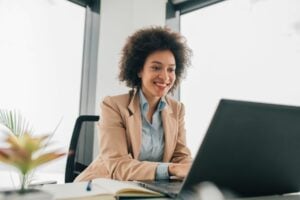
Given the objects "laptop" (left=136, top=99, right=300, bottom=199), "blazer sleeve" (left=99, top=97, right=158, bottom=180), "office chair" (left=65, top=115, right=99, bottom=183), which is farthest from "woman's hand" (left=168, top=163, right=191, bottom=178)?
"office chair" (left=65, top=115, right=99, bottom=183)

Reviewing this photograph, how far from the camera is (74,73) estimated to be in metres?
2.57

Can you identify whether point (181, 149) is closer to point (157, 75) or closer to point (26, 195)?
point (157, 75)

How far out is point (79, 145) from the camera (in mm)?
1653

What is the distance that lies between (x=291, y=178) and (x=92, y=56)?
2150mm

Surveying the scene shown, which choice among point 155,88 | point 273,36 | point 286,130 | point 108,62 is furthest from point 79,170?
point 273,36

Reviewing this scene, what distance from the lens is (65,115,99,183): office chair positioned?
1565mm

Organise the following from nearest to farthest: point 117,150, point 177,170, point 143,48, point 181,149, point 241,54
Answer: point 177,170 < point 117,150 < point 181,149 < point 143,48 < point 241,54

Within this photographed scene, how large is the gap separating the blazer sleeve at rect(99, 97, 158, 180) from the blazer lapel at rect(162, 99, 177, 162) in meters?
0.19

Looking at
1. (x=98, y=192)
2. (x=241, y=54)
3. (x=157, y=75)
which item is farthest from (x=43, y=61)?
(x=98, y=192)

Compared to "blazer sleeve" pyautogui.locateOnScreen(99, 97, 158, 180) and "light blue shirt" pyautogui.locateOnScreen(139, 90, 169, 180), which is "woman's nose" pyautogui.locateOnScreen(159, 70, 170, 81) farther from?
"blazer sleeve" pyautogui.locateOnScreen(99, 97, 158, 180)

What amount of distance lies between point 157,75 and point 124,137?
383 millimetres

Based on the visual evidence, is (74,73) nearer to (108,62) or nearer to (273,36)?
(108,62)

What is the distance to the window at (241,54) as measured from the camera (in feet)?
5.98

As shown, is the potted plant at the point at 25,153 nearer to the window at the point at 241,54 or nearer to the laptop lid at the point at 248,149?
the laptop lid at the point at 248,149
